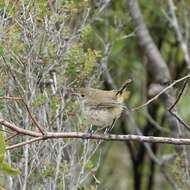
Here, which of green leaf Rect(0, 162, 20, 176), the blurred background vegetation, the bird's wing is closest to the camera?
green leaf Rect(0, 162, 20, 176)

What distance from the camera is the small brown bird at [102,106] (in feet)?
11.6

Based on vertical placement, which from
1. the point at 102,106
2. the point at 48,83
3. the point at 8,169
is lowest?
the point at 8,169

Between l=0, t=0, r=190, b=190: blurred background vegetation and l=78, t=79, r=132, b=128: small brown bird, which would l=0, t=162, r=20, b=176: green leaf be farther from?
l=78, t=79, r=132, b=128: small brown bird

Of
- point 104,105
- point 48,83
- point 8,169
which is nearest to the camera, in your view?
point 8,169

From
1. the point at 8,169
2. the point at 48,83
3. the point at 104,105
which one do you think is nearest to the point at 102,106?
the point at 104,105

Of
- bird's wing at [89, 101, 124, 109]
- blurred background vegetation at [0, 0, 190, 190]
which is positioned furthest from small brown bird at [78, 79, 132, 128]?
blurred background vegetation at [0, 0, 190, 190]

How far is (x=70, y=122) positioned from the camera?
4.25m

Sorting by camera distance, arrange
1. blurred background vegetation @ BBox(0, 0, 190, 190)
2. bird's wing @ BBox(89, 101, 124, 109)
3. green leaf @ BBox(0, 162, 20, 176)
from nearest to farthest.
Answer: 1. green leaf @ BBox(0, 162, 20, 176)
2. bird's wing @ BBox(89, 101, 124, 109)
3. blurred background vegetation @ BBox(0, 0, 190, 190)

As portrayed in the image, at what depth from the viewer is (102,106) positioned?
3572 millimetres

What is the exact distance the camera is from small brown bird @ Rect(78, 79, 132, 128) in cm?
354

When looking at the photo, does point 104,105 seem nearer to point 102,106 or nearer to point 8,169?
point 102,106

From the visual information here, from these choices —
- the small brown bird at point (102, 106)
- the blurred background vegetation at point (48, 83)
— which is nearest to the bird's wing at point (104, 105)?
the small brown bird at point (102, 106)

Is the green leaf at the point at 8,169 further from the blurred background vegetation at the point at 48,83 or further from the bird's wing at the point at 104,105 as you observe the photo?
the bird's wing at the point at 104,105

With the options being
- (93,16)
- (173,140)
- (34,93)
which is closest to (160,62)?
(93,16)
